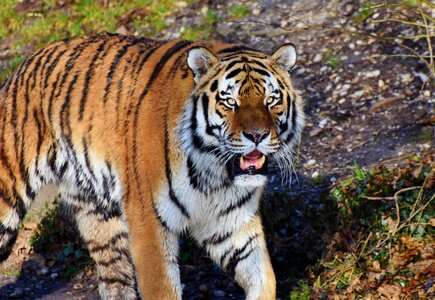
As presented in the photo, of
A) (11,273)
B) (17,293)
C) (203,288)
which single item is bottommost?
(11,273)

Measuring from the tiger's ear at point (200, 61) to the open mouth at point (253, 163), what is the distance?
48cm

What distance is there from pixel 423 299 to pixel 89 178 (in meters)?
2.00

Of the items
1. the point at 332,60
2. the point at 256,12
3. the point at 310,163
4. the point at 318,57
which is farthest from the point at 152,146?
the point at 256,12

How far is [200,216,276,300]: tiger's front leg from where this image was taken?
4625mm

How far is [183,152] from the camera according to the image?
4504 mm

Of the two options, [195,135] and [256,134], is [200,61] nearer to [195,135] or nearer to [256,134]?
[195,135]

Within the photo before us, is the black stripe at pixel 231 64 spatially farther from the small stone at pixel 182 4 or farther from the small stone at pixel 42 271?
the small stone at pixel 182 4

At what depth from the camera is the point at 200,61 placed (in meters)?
4.46

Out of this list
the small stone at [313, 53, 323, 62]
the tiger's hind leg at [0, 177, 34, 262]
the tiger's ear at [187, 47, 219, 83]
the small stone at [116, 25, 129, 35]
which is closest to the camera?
the tiger's ear at [187, 47, 219, 83]

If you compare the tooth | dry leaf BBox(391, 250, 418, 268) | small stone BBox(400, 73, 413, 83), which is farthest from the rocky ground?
Answer: the tooth

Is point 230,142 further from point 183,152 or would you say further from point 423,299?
point 423,299

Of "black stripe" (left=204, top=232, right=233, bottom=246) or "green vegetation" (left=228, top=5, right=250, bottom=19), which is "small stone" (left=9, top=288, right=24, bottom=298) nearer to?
"black stripe" (left=204, top=232, right=233, bottom=246)

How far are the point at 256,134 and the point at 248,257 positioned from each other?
2.79 feet

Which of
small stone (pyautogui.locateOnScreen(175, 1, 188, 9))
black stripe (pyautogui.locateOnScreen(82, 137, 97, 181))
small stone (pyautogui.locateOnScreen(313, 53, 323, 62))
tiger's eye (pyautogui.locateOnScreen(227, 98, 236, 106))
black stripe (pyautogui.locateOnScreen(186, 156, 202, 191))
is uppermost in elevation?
tiger's eye (pyautogui.locateOnScreen(227, 98, 236, 106))
